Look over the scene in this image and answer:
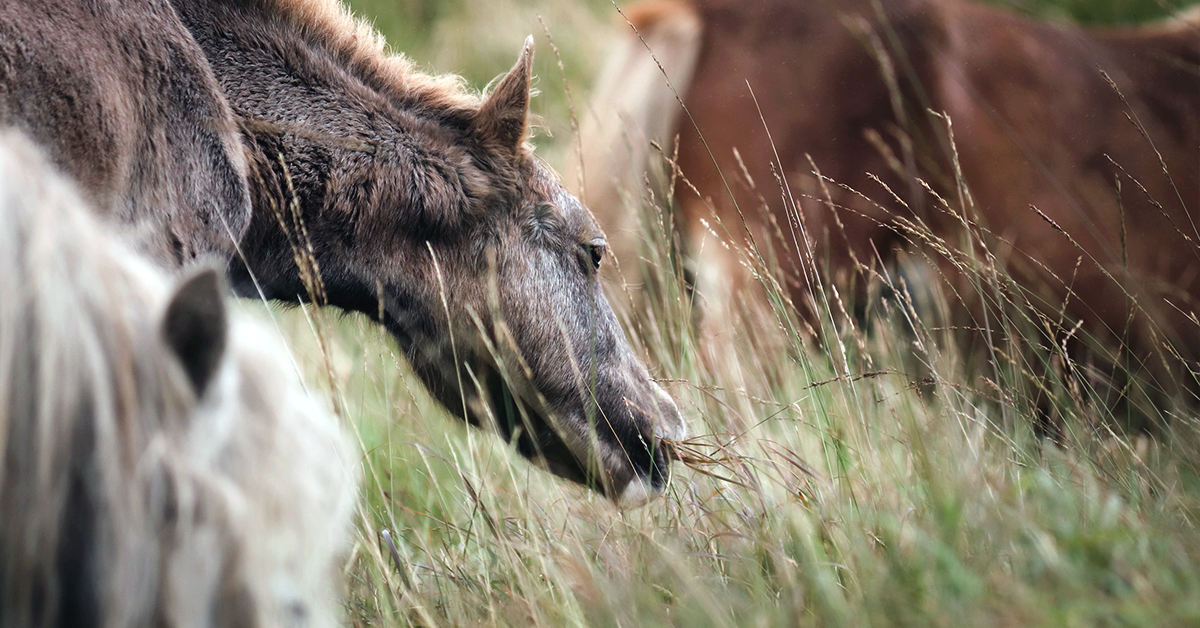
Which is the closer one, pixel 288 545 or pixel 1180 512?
pixel 288 545

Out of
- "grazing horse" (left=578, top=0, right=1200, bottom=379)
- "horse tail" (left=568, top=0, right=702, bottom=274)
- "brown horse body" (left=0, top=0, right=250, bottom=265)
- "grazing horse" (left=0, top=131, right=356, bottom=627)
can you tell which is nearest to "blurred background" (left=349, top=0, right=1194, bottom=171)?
"horse tail" (left=568, top=0, right=702, bottom=274)

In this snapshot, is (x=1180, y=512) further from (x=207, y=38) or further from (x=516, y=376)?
(x=207, y=38)

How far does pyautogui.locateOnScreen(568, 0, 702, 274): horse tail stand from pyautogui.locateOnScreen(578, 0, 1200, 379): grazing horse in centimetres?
1

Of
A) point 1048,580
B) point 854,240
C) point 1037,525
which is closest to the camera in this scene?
point 1048,580

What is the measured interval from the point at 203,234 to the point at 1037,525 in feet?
6.62

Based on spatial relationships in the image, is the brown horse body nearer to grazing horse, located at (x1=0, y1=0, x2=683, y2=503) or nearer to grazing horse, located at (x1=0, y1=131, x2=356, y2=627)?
grazing horse, located at (x1=0, y1=0, x2=683, y2=503)

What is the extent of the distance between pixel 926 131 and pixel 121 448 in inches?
152

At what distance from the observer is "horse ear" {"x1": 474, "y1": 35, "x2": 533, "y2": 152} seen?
8.46 feet

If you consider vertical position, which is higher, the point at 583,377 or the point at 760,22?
the point at 760,22

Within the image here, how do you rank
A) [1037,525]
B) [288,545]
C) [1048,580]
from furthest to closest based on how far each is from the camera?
1. [1037,525]
2. [1048,580]
3. [288,545]

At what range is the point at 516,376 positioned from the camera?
262 centimetres

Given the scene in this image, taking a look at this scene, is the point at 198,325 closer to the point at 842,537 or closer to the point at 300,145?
the point at 842,537

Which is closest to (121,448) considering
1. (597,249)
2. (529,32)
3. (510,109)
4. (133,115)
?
(133,115)

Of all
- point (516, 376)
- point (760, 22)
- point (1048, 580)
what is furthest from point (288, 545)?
point (760, 22)
